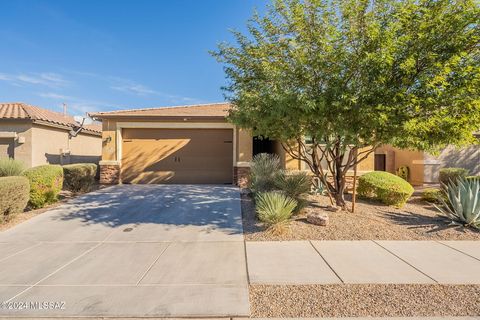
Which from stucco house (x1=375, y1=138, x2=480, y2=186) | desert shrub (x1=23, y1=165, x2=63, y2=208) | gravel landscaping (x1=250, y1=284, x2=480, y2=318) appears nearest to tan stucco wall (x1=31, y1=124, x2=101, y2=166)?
desert shrub (x1=23, y1=165, x2=63, y2=208)

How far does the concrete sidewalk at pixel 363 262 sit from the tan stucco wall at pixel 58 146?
13.6 metres

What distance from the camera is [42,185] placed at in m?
8.59

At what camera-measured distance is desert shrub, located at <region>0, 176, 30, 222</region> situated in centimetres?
692

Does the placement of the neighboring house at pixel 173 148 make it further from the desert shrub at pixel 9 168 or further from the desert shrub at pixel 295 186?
the desert shrub at pixel 295 186

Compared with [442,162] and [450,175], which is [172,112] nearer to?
[450,175]

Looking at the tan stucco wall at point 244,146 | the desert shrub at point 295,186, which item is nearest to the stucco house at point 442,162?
the tan stucco wall at point 244,146

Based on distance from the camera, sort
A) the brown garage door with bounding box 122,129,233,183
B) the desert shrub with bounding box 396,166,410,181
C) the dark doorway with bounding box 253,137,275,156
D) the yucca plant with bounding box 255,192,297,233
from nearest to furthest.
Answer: the yucca plant with bounding box 255,192,297,233 < the brown garage door with bounding box 122,129,233,183 < the dark doorway with bounding box 253,137,275,156 < the desert shrub with bounding box 396,166,410,181

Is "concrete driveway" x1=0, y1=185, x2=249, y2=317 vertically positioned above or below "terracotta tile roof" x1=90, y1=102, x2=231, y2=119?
below

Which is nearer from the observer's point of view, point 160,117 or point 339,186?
point 339,186

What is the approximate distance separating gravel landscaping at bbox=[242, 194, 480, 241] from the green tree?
2.09 meters

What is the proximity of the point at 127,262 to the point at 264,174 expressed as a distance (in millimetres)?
5821

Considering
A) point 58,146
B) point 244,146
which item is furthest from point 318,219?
point 58,146

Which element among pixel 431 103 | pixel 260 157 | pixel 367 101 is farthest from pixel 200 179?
pixel 431 103

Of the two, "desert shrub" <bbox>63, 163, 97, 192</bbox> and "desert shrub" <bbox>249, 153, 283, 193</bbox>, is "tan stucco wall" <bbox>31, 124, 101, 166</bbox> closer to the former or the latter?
"desert shrub" <bbox>63, 163, 97, 192</bbox>
